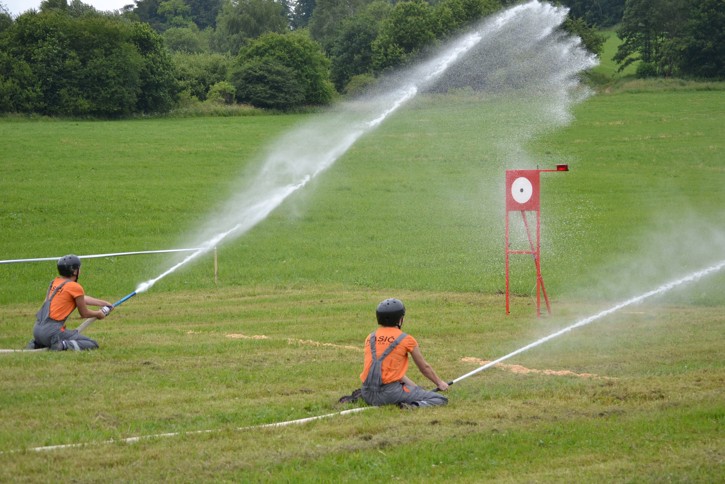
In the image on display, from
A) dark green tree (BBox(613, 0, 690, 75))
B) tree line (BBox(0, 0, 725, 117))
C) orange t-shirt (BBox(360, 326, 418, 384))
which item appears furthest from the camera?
dark green tree (BBox(613, 0, 690, 75))

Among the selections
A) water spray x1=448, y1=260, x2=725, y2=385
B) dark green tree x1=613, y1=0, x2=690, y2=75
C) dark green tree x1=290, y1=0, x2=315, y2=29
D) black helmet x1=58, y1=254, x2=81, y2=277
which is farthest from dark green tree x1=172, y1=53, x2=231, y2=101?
dark green tree x1=290, y1=0, x2=315, y2=29

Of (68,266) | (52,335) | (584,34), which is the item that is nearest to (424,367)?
(68,266)

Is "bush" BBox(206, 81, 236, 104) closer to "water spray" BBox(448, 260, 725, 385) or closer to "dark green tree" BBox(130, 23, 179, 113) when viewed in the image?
"dark green tree" BBox(130, 23, 179, 113)

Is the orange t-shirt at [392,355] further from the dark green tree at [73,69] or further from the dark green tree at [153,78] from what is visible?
the dark green tree at [153,78]

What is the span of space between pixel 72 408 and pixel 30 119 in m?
62.6

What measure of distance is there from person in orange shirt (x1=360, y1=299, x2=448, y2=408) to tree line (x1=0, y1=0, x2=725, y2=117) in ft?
100

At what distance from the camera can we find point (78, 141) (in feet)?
185

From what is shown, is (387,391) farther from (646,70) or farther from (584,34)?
(646,70)

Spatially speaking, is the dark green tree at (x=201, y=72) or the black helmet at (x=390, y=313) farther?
the dark green tree at (x=201, y=72)

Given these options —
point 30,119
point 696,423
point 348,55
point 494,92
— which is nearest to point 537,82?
point 494,92

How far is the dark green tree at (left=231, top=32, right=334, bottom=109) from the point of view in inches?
2191

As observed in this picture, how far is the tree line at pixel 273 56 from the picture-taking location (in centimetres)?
4938

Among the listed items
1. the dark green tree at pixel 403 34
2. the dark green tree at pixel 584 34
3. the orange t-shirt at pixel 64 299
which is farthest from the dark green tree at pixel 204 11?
the orange t-shirt at pixel 64 299

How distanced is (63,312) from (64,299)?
0.26 metres
